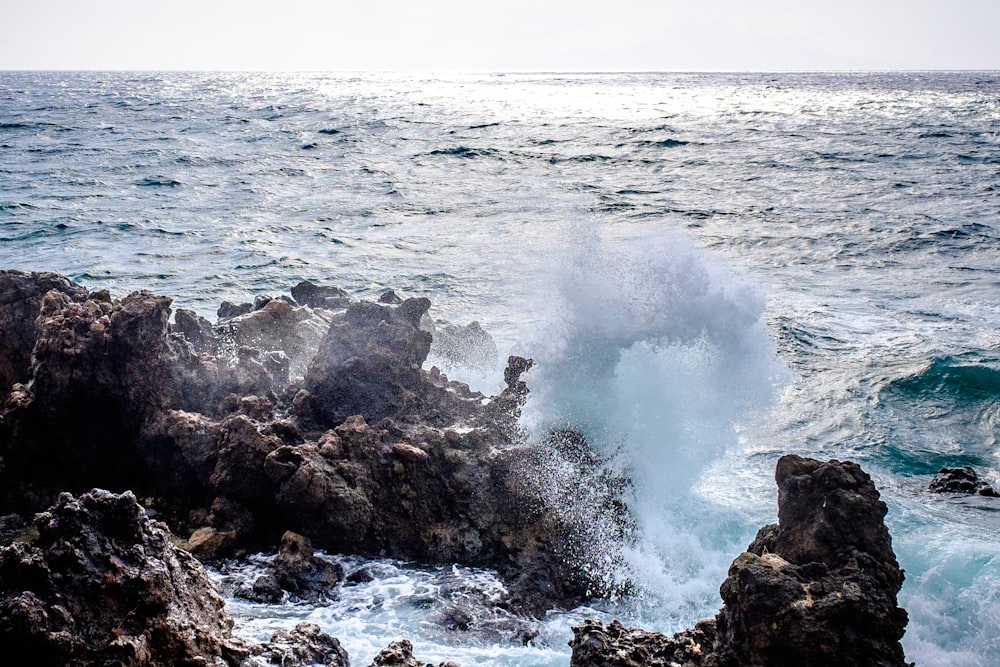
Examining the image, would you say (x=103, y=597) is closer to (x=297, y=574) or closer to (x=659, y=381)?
(x=297, y=574)

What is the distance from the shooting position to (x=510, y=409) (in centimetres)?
936

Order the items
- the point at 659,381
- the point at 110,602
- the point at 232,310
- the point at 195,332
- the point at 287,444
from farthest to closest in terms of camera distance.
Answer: the point at 232,310, the point at 659,381, the point at 195,332, the point at 287,444, the point at 110,602

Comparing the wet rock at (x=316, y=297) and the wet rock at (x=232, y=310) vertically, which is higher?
the wet rock at (x=316, y=297)

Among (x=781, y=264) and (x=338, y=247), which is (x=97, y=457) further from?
(x=781, y=264)

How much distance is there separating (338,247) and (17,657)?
1630 centimetres

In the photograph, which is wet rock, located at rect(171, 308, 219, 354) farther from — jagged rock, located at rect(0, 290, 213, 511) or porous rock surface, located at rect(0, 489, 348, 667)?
porous rock surface, located at rect(0, 489, 348, 667)

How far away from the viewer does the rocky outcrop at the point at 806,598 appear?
502cm

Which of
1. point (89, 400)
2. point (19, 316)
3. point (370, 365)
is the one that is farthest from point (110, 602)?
point (19, 316)

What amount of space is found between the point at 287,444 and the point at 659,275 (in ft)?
19.0

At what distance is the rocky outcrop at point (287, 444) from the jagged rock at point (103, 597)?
6.27ft

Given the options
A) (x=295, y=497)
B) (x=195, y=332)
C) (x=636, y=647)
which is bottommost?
(x=636, y=647)

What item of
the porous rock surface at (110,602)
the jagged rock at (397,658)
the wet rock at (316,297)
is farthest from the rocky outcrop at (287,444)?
the wet rock at (316,297)

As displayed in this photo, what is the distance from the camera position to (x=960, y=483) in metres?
9.80

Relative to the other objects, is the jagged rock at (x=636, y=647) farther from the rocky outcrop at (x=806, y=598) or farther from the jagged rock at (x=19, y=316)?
the jagged rock at (x=19, y=316)
